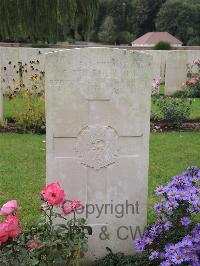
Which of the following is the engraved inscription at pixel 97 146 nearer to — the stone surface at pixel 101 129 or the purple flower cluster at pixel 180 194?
the stone surface at pixel 101 129

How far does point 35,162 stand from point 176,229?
3.12 meters

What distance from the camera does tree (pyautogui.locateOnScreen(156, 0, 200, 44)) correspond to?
5122cm

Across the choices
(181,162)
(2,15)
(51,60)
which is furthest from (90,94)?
(2,15)

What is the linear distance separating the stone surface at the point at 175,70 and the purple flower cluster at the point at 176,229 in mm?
9261

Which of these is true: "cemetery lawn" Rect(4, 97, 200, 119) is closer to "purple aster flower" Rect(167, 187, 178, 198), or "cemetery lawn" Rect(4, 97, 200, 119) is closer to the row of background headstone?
the row of background headstone

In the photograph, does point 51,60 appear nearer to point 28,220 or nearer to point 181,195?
point 181,195

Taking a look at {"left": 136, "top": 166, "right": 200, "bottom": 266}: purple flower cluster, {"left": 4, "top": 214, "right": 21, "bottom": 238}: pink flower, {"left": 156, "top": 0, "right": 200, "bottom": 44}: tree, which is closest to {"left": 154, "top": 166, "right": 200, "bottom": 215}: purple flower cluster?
{"left": 136, "top": 166, "right": 200, "bottom": 266}: purple flower cluster

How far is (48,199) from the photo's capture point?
2529 millimetres

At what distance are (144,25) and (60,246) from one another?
5647cm

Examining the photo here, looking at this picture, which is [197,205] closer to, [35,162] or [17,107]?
[35,162]

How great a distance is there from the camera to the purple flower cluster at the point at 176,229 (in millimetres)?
2672

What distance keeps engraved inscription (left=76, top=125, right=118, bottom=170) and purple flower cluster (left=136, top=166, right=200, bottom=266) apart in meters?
0.41

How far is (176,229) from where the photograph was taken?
9.71ft

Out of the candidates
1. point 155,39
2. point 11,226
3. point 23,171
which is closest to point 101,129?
point 11,226
